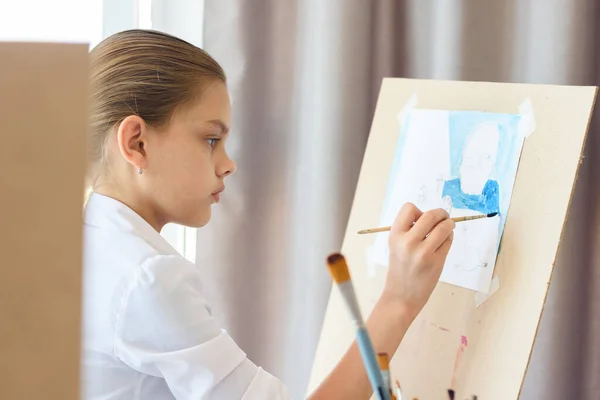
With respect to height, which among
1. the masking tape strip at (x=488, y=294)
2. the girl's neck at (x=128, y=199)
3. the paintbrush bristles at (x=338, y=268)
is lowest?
the masking tape strip at (x=488, y=294)

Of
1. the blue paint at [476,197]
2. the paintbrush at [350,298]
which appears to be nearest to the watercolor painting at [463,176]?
the blue paint at [476,197]

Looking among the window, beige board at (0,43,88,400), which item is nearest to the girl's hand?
the window

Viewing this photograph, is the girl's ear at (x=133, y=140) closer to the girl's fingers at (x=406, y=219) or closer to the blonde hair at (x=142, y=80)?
the blonde hair at (x=142, y=80)

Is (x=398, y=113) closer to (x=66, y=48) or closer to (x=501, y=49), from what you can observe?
(x=501, y=49)

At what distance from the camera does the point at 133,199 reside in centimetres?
101

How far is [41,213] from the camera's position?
26 cm

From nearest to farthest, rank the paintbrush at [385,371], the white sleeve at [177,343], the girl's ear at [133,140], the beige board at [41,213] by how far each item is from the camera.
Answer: the beige board at [41,213] → the paintbrush at [385,371] → the white sleeve at [177,343] → the girl's ear at [133,140]

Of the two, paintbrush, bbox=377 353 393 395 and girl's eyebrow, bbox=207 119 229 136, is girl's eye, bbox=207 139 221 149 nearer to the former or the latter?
girl's eyebrow, bbox=207 119 229 136

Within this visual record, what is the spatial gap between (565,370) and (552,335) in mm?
64

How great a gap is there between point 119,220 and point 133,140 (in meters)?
0.11

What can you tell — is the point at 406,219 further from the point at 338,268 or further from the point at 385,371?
the point at 338,268

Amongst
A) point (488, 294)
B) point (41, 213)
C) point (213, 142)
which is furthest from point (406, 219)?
point (41, 213)

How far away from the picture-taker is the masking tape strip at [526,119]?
3.24ft

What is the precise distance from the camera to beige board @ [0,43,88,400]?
26 cm
